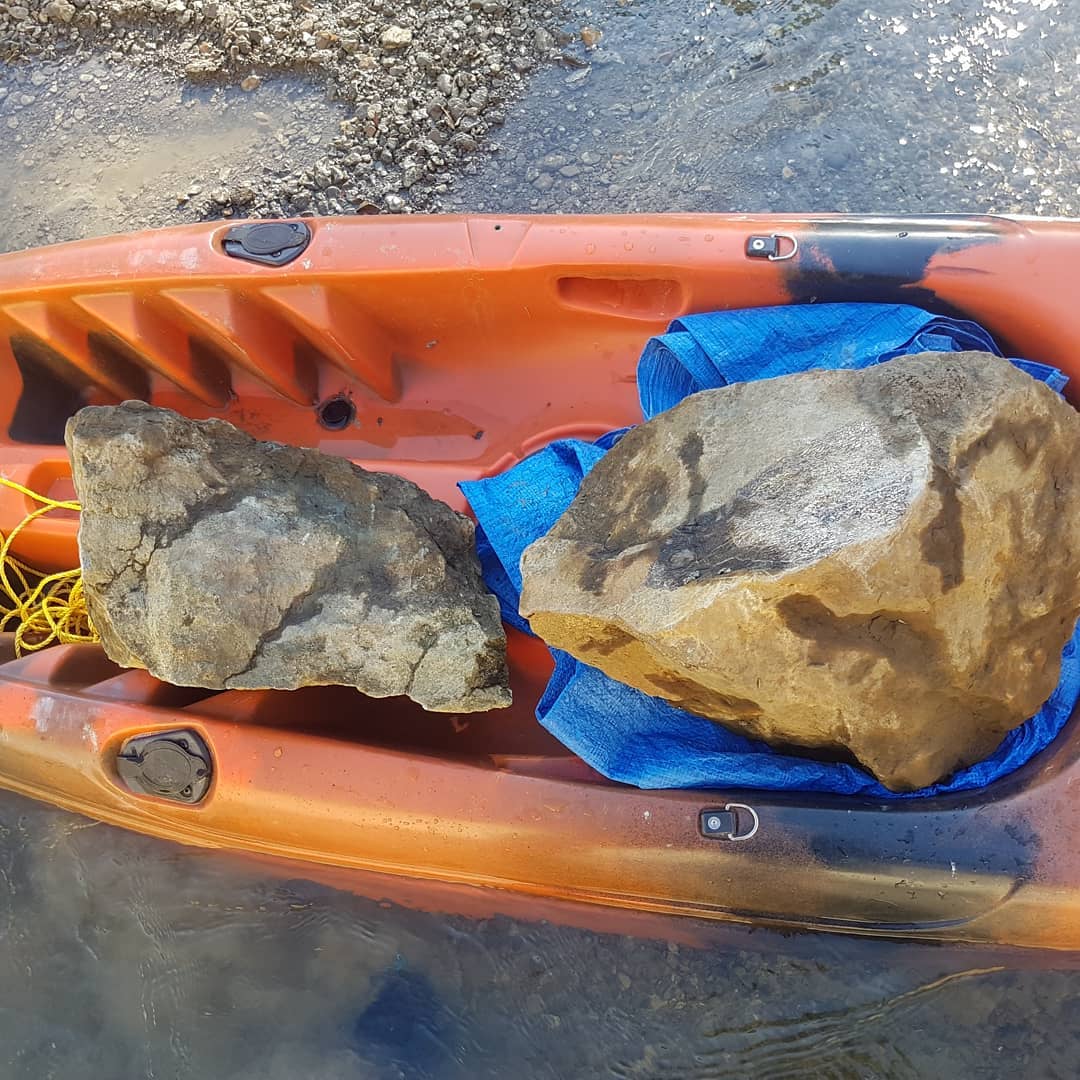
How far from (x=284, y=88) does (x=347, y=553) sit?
2.00m

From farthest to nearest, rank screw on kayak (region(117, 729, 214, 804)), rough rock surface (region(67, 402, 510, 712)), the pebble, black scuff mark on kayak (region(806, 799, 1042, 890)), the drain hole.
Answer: the pebble < the drain hole < screw on kayak (region(117, 729, 214, 804)) < rough rock surface (region(67, 402, 510, 712)) < black scuff mark on kayak (region(806, 799, 1042, 890))

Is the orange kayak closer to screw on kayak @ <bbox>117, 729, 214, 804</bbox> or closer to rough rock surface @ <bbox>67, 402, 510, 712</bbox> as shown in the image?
screw on kayak @ <bbox>117, 729, 214, 804</bbox>

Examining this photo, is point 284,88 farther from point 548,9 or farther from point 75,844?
point 75,844

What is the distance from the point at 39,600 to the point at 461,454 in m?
0.92

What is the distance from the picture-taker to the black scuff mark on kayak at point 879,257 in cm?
169

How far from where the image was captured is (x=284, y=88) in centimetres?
293

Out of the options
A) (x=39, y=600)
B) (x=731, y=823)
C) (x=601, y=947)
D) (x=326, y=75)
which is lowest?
(x=601, y=947)

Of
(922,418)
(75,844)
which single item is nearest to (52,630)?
(75,844)

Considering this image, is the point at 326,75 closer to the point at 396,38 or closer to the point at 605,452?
the point at 396,38

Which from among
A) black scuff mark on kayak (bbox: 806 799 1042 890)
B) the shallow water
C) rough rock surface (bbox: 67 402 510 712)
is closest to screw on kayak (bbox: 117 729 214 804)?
rough rock surface (bbox: 67 402 510 712)

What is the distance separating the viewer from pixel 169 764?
1610mm

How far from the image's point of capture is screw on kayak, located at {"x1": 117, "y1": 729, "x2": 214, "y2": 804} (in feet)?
5.25

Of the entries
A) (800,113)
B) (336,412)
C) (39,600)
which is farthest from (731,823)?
(800,113)

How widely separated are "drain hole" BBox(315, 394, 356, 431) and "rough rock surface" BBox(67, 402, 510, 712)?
23.4 inches
